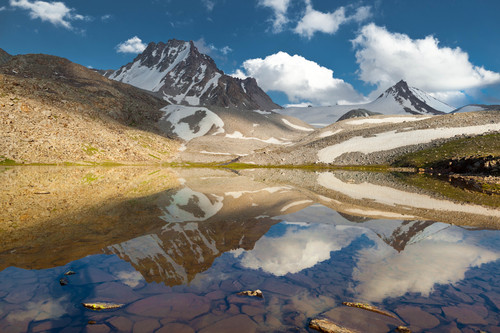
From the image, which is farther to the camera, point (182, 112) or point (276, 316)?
point (182, 112)

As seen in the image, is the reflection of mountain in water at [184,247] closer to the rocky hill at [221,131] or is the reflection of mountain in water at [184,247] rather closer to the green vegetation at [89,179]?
the green vegetation at [89,179]

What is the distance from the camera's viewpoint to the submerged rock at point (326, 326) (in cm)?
600

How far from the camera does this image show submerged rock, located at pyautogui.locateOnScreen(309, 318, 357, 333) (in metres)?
6.00

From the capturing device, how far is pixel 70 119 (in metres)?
90.4

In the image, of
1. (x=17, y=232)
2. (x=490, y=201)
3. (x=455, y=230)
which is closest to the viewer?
(x=17, y=232)

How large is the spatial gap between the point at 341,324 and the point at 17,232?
1370cm

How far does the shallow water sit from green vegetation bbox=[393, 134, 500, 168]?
194ft

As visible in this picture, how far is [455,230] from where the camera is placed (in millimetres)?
14422

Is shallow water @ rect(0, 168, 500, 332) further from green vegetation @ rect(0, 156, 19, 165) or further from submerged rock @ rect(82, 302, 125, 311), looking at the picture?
green vegetation @ rect(0, 156, 19, 165)

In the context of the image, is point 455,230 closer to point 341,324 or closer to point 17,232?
point 341,324

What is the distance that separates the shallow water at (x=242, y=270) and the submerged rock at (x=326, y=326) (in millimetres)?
248

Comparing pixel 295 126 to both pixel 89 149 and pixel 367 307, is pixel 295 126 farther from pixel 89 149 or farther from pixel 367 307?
pixel 367 307

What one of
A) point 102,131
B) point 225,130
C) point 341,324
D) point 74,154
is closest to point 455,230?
point 341,324

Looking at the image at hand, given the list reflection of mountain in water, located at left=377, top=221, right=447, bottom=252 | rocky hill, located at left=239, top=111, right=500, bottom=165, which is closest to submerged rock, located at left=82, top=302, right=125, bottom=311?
reflection of mountain in water, located at left=377, top=221, right=447, bottom=252
